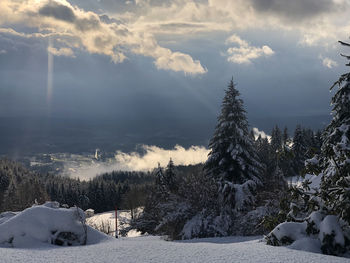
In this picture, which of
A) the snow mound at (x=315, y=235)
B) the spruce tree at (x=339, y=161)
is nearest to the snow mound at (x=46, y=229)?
the snow mound at (x=315, y=235)

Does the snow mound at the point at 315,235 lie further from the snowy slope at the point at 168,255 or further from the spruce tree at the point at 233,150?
the spruce tree at the point at 233,150

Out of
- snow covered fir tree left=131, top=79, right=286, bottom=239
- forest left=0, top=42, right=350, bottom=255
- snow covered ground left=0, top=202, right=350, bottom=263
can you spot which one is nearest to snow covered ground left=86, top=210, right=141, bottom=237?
snow covered fir tree left=131, top=79, right=286, bottom=239

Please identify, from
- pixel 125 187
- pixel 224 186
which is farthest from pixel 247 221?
pixel 125 187

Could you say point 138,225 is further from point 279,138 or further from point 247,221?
point 279,138

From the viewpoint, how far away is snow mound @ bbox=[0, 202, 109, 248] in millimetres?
8039

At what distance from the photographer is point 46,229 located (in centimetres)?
866

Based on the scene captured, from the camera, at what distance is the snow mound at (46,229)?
8.04 meters

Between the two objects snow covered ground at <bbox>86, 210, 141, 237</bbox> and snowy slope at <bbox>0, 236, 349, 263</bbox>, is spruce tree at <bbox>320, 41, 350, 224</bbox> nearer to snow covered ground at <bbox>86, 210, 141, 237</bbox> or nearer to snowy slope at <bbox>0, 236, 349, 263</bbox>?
snowy slope at <bbox>0, 236, 349, 263</bbox>

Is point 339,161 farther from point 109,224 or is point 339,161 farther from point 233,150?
point 109,224

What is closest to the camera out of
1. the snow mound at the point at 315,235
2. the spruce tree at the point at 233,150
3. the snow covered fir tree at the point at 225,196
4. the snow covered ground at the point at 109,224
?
the snow mound at the point at 315,235

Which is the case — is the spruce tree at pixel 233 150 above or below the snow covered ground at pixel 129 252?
above

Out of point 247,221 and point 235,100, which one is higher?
point 235,100

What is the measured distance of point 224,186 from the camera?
16.8 m

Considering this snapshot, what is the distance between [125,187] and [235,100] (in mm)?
80208
